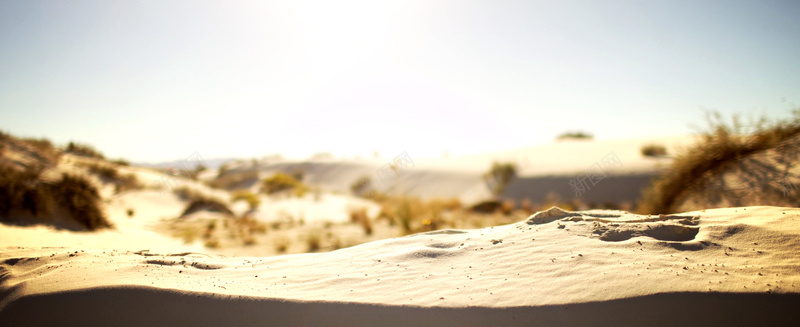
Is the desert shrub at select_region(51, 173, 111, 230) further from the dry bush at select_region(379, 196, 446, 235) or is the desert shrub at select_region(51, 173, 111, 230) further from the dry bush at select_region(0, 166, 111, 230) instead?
the dry bush at select_region(379, 196, 446, 235)

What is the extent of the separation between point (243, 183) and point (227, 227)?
15.7m

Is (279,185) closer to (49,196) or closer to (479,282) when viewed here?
(49,196)

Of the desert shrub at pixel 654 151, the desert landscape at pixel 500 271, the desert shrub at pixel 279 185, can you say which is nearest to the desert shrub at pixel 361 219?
the desert landscape at pixel 500 271

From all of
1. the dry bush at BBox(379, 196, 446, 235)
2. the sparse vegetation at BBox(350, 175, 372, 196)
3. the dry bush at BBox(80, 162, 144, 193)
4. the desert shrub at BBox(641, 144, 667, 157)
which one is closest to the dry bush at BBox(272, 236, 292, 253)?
the dry bush at BBox(379, 196, 446, 235)

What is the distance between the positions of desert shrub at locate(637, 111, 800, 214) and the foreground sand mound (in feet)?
7.38

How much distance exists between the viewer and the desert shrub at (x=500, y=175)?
14.3m

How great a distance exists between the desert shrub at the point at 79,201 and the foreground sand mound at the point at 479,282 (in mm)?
4071

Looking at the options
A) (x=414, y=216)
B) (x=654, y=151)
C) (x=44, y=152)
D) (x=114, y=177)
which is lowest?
(x=414, y=216)

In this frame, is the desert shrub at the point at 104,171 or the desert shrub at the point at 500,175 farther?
the desert shrub at the point at 500,175

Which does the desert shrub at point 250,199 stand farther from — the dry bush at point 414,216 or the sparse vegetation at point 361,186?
the sparse vegetation at point 361,186

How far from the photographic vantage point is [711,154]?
5488mm

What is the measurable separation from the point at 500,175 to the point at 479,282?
503 inches

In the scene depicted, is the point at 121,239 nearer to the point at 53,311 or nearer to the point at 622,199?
the point at 53,311

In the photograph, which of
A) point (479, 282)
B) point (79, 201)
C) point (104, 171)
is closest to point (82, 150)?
point (104, 171)
